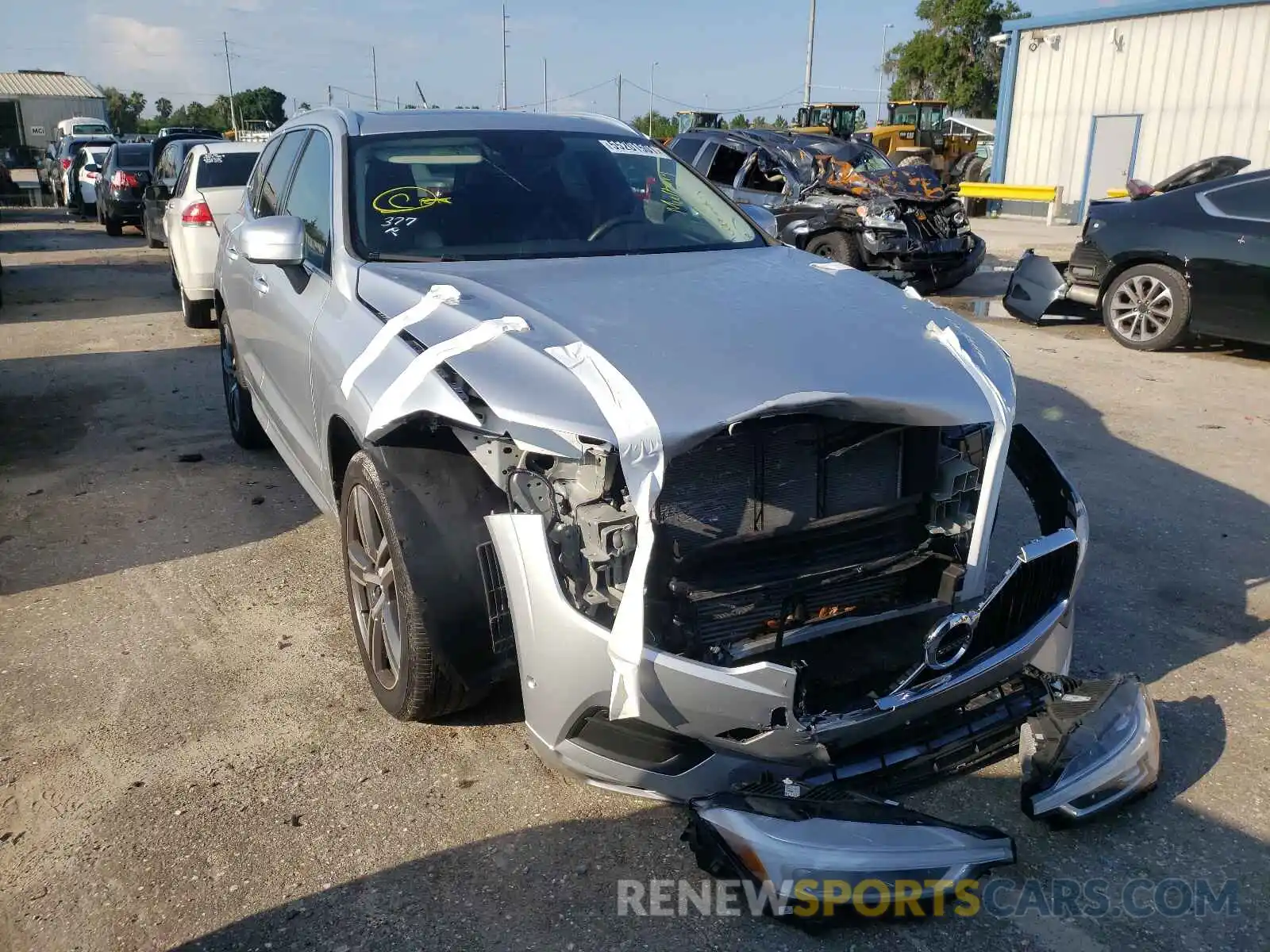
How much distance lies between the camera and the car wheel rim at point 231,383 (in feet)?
18.5

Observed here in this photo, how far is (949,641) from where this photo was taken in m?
2.66

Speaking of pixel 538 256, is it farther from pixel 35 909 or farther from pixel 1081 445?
pixel 1081 445

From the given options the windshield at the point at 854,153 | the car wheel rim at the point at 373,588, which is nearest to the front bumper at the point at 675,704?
the car wheel rim at the point at 373,588

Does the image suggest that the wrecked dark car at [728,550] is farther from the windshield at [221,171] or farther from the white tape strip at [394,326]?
the windshield at [221,171]

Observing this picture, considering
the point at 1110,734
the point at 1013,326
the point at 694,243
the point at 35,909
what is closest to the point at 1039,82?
the point at 1013,326

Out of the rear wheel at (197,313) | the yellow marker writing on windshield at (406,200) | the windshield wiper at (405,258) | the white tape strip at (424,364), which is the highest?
the yellow marker writing on windshield at (406,200)

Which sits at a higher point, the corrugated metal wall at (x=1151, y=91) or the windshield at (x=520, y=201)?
the corrugated metal wall at (x=1151, y=91)

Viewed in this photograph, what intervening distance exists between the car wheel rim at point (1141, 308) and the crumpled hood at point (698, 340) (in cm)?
624

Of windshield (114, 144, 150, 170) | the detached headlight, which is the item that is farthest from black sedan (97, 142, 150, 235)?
the detached headlight

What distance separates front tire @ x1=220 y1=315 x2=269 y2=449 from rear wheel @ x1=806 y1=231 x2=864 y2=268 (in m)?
6.86

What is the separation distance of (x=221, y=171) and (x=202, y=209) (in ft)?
1.72

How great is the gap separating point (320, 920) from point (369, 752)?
689 mm

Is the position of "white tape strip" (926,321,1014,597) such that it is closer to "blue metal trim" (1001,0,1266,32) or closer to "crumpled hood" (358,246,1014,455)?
"crumpled hood" (358,246,1014,455)

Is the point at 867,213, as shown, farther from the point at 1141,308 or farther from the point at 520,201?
the point at 520,201
